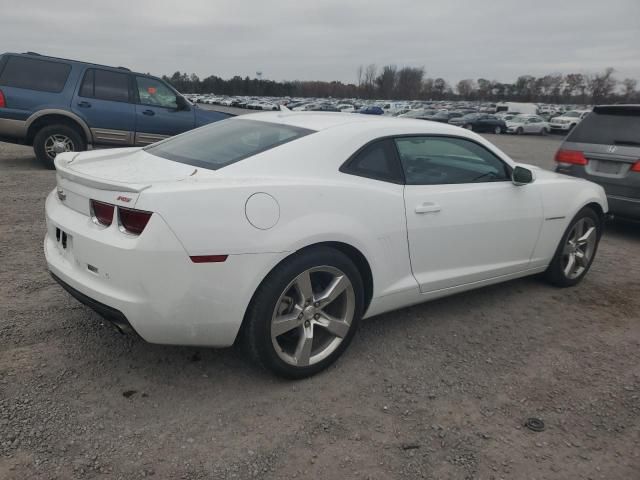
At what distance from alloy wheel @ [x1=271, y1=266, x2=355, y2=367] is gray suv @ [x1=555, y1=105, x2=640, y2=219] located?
4698 millimetres

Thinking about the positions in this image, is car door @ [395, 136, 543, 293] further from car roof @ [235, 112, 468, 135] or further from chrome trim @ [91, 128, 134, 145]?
chrome trim @ [91, 128, 134, 145]

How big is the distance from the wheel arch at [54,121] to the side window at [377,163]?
6792 mm

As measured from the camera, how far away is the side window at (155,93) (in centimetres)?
899

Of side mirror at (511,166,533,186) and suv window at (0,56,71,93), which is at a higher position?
suv window at (0,56,71,93)

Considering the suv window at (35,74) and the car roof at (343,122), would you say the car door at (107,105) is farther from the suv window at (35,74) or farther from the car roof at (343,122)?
the car roof at (343,122)

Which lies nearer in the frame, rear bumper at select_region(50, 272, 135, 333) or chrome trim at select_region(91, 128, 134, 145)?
rear bumper at select_region(50, 272, 135, 333)

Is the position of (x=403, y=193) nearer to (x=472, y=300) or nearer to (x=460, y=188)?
(x=460, y=188)

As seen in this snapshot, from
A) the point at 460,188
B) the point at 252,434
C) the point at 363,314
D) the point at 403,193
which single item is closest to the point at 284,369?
the point at 252,434

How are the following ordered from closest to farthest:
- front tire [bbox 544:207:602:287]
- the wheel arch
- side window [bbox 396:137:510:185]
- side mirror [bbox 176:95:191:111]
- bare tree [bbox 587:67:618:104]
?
side window [bbox 396:137:510:185] → front tire [bbox 544:207:602:287] → the wheel arch → side mirror [bbox 176:95:191:111] → bare tree [bbox 587:67:618:104]

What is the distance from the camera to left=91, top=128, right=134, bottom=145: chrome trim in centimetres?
850

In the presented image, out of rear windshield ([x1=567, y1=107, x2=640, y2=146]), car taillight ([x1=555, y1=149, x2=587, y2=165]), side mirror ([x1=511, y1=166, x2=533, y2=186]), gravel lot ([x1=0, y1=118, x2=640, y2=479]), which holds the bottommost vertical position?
gravel lot ([x1=0, y1=118, x2=640, y2=479])

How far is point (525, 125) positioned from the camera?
3447 cm

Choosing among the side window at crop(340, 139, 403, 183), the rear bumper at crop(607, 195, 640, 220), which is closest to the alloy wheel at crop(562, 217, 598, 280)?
the rear bumper at crop(607, 195, 640, 220)

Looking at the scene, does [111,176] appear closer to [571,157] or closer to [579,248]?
[579,248]
